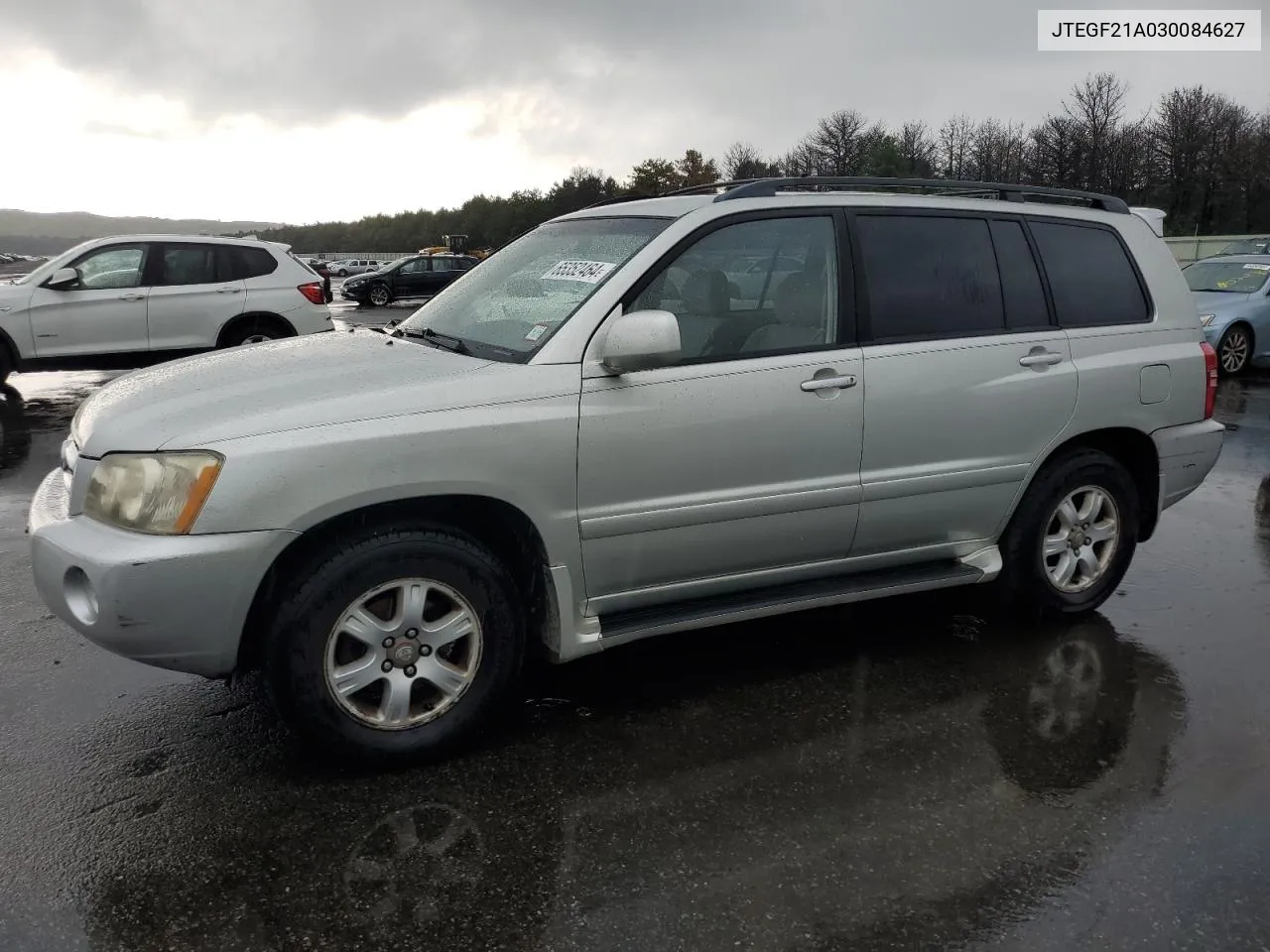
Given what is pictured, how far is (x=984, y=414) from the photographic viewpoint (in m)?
4.23

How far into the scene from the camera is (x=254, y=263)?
12.0m

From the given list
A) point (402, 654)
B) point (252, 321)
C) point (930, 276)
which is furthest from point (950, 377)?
point (252, 321)

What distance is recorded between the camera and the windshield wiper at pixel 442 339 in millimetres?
3773

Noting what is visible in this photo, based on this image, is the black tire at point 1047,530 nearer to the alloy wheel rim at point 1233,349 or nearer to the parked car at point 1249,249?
the alloy wheel rim at point 1233,349

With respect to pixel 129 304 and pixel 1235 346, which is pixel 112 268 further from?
pixel 1235 346

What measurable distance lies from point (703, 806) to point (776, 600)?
0.95 meters

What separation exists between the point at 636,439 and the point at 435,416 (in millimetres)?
676

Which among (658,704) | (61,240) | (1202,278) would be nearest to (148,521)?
(658,704)

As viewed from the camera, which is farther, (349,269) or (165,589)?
(349,269)

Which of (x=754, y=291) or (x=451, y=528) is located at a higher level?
(x=754, y=291)

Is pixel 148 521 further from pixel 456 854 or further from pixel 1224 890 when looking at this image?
pixel 1224 890

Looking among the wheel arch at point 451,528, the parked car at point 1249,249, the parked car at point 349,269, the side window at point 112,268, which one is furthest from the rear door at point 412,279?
the parked car at point 349,269

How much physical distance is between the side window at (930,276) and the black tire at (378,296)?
2846 cm

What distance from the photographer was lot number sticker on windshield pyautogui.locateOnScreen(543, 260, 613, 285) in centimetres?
375
